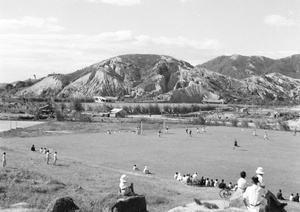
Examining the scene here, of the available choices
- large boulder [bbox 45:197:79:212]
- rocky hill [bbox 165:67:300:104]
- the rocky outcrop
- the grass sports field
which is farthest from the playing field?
the rocky outcrop

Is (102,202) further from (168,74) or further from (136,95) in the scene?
(168,74)

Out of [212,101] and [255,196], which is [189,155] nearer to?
[255,196]

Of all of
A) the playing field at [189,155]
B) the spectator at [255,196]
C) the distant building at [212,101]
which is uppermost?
the distant building at [212,101]

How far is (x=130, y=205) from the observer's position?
1011 centimetres

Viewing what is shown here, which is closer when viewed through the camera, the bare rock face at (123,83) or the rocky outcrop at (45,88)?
the bare rock face at (123,83)

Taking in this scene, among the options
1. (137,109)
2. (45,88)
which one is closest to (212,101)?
(137,109)

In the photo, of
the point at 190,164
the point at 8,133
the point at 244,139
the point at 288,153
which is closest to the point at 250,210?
the point at 190,164

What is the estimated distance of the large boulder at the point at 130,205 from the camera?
32.0ft

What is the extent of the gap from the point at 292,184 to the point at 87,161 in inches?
636

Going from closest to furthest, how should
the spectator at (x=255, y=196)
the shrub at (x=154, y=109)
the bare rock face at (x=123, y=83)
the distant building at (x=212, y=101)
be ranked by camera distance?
the spectator at (x=255, y=196) < the shrub at (x=154, y=109) < the distant building at (x=212, y=101) < the bare rock face at (x=123, y=83)

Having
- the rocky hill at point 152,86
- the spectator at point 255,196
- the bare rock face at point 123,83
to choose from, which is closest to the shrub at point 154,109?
the rocky hill at point 152,86

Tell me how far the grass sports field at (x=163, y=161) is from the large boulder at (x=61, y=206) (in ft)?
10.7

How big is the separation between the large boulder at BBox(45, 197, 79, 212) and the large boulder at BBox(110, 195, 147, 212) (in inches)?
50.2

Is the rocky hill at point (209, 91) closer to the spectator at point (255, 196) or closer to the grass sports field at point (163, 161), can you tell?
the grass sports field at point (163, 161)
